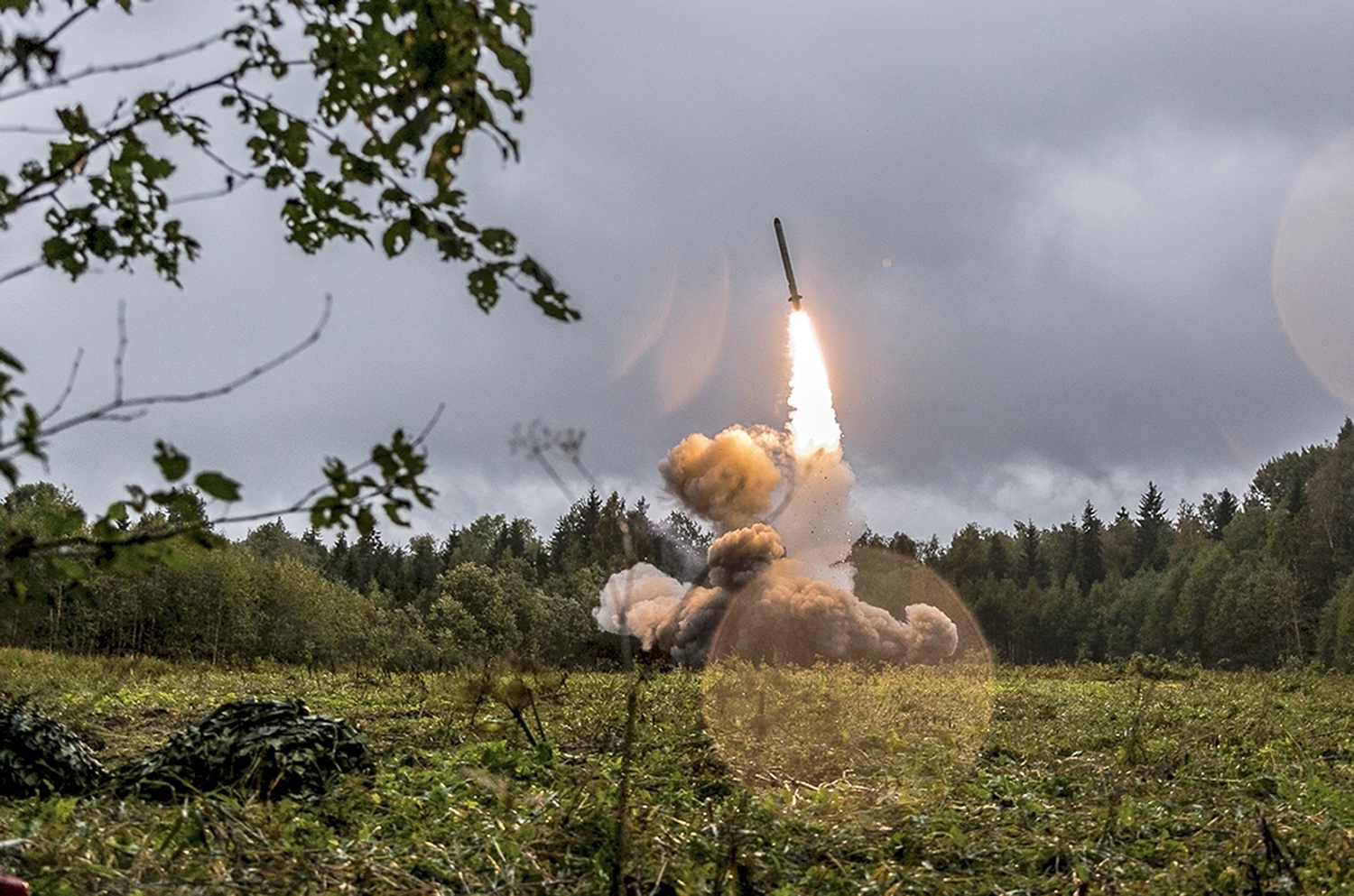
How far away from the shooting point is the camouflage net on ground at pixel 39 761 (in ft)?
28.3

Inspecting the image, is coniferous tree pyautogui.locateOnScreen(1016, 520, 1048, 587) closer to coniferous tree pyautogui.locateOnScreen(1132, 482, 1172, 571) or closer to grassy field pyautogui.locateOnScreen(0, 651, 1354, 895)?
coniferous tree pyautogui.locateOnScreen(1132, 482, 1172, 571)

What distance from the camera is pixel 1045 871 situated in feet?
22.0

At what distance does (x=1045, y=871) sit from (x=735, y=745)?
13.8ft

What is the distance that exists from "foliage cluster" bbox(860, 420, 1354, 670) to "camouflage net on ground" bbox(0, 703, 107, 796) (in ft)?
165

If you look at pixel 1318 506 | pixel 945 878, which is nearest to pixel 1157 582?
pixel 1318 506

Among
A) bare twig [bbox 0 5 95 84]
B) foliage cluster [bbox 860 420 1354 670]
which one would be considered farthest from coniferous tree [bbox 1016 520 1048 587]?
bare twig [bbox 0 5 95 84]

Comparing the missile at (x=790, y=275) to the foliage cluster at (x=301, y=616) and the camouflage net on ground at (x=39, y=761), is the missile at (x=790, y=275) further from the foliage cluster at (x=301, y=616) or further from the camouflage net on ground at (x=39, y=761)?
the camouflage net on ground at (x=39, y=761)

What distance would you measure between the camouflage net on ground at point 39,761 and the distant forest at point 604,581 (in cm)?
2655

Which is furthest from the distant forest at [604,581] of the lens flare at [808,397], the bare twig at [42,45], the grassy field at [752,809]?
the bare twig at [42,45]

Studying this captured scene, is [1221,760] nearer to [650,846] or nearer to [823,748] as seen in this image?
[823,748]

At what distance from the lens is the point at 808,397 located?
114ft

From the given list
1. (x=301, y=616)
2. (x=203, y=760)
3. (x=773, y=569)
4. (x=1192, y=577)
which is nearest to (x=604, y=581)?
(x=301, y=616)

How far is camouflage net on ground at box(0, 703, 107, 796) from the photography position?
8.63 metres

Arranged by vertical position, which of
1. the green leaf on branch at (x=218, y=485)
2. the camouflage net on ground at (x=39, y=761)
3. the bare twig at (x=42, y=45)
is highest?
the bare twig at (x=42, y=45)
